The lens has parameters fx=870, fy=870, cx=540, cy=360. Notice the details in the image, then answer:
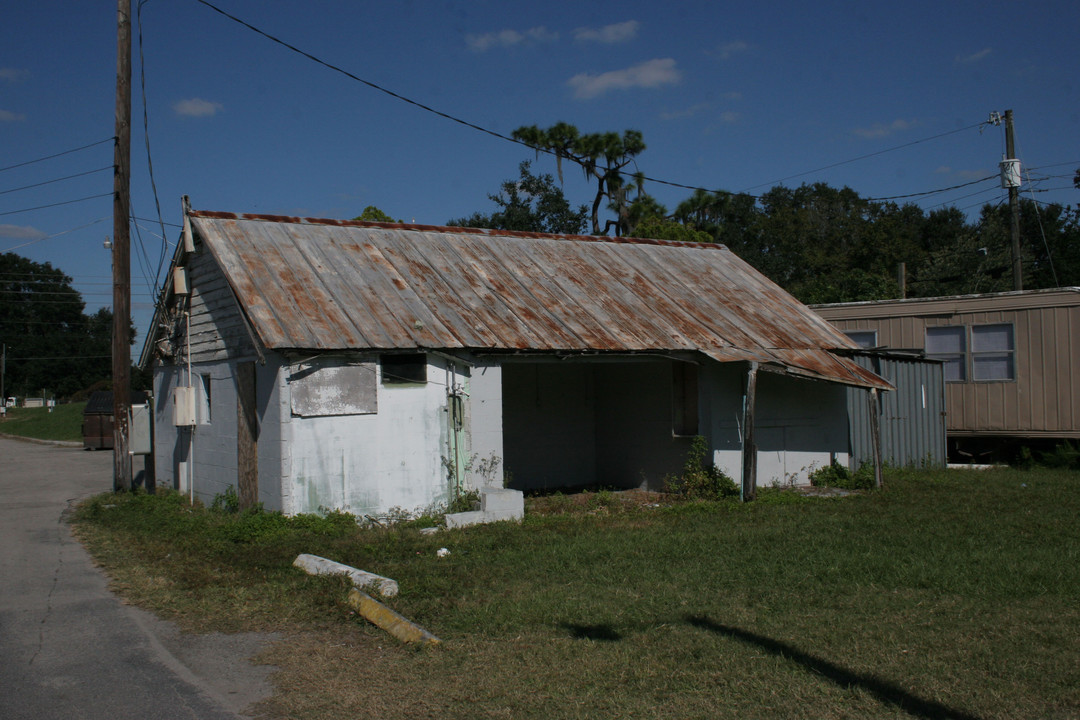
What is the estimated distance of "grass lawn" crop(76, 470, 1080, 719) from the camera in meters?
5.33

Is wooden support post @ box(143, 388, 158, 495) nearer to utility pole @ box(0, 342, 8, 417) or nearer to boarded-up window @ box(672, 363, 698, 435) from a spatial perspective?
boarded-up window @ box(672, 363, 698, 435)

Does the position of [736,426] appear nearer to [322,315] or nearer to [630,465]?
[630,465]

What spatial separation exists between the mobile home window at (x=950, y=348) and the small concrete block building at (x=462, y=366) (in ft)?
12.1

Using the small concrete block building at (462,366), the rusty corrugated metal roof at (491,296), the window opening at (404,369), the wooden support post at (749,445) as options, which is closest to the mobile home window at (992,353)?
the rusty corrugated metal roof at (491,296)

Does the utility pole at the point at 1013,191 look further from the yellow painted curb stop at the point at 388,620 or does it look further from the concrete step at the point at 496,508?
the yellow painted curb stop at the point at 388,620

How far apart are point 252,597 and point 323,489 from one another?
370cm

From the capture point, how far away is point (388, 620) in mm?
6887

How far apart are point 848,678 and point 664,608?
6.53ft

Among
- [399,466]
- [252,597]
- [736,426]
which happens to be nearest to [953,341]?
[736,426]

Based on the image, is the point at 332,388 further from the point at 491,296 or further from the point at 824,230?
the point at 824,230

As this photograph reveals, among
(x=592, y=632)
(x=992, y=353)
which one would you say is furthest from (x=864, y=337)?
(x=592, y=632)

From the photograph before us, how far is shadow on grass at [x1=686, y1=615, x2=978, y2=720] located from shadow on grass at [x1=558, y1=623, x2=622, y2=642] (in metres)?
0.66

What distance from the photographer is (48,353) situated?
8950 centimetres

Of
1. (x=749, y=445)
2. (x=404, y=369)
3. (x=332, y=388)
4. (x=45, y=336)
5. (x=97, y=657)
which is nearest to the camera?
(x=97, y=657)
